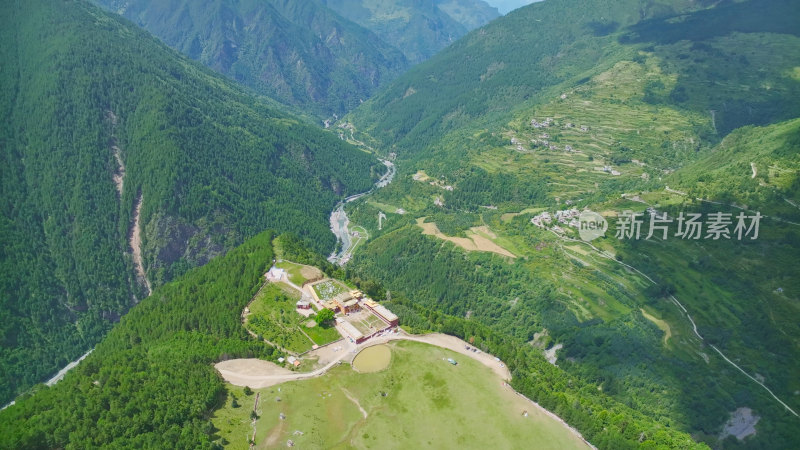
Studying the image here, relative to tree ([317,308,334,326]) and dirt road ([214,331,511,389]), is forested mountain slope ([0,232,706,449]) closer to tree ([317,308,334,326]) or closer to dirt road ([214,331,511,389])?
dirt road ([214,331,511,389])

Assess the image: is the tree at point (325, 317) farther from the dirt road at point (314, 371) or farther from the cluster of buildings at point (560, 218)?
the cluster of buildings at point (560, 218)

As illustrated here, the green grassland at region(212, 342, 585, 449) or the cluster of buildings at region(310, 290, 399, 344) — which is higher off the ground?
the cluster of buildings at region(310, 290, 399, 344)

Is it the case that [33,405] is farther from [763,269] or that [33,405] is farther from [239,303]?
[763,269]

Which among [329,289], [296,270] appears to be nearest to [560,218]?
[329,289]

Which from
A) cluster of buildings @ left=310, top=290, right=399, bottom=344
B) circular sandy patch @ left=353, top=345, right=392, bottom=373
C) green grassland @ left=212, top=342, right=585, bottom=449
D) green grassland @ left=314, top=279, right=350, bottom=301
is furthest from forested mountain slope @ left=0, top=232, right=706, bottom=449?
green grassland @ left=314, top=279, right=350, bottom=301

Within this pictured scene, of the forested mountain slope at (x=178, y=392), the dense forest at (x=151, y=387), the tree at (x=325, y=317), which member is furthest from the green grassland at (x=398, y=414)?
the tree at (x=325, y=317)

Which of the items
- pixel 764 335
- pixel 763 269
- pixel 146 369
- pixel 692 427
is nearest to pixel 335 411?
pixel 146 369
